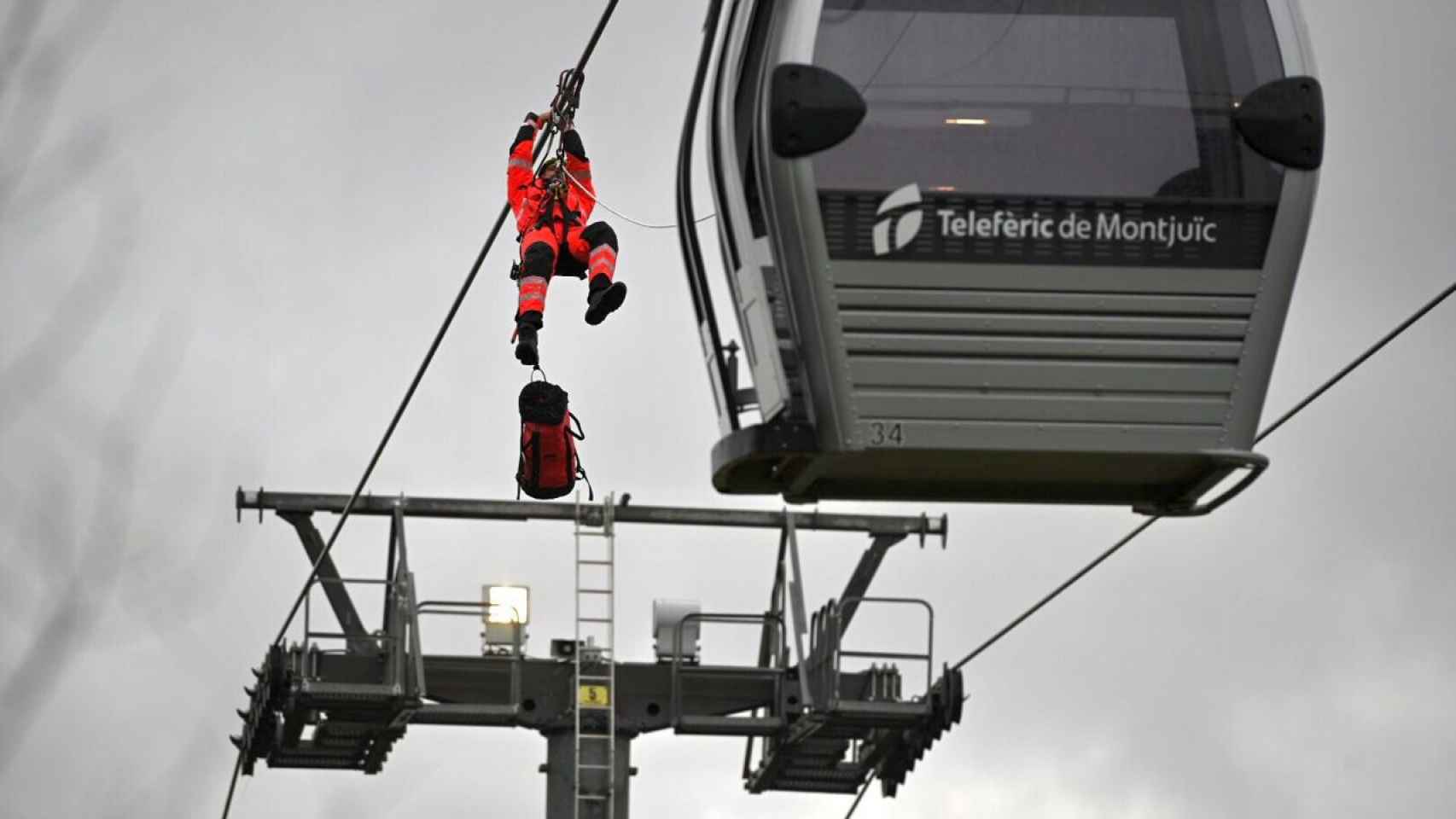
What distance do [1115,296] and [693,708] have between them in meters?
19.3

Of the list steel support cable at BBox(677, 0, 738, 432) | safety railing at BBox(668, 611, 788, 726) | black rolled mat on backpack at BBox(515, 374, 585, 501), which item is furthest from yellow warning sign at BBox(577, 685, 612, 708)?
steel support cable at BBox(677, 0, 738, 432)

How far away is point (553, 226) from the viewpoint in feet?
63.1

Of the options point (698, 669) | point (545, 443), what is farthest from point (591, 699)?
point (545, 443)

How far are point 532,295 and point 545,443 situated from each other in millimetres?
1388

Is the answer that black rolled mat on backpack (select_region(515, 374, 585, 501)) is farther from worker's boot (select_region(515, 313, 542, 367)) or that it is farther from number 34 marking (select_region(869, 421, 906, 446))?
number 34 marking (select_region(869, 421, 906, 446))

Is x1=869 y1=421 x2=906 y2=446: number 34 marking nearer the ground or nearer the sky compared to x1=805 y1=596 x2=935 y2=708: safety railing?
nearer the ground

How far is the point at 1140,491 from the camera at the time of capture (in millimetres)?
15680

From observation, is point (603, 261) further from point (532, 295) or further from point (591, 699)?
point (591, 699)

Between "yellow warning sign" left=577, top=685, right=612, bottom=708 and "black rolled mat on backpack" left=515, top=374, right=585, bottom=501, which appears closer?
"black rolled mat on backpack" left=515, top=374, right=585, bottom=501

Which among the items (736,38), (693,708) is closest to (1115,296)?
(736,38)

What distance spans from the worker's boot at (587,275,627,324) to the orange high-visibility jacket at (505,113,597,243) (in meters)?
0.26

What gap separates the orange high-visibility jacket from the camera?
19219 mm

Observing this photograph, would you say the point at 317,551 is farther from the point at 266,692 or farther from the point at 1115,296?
the point at 1115,296

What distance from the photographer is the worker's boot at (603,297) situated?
1911 centimetres
